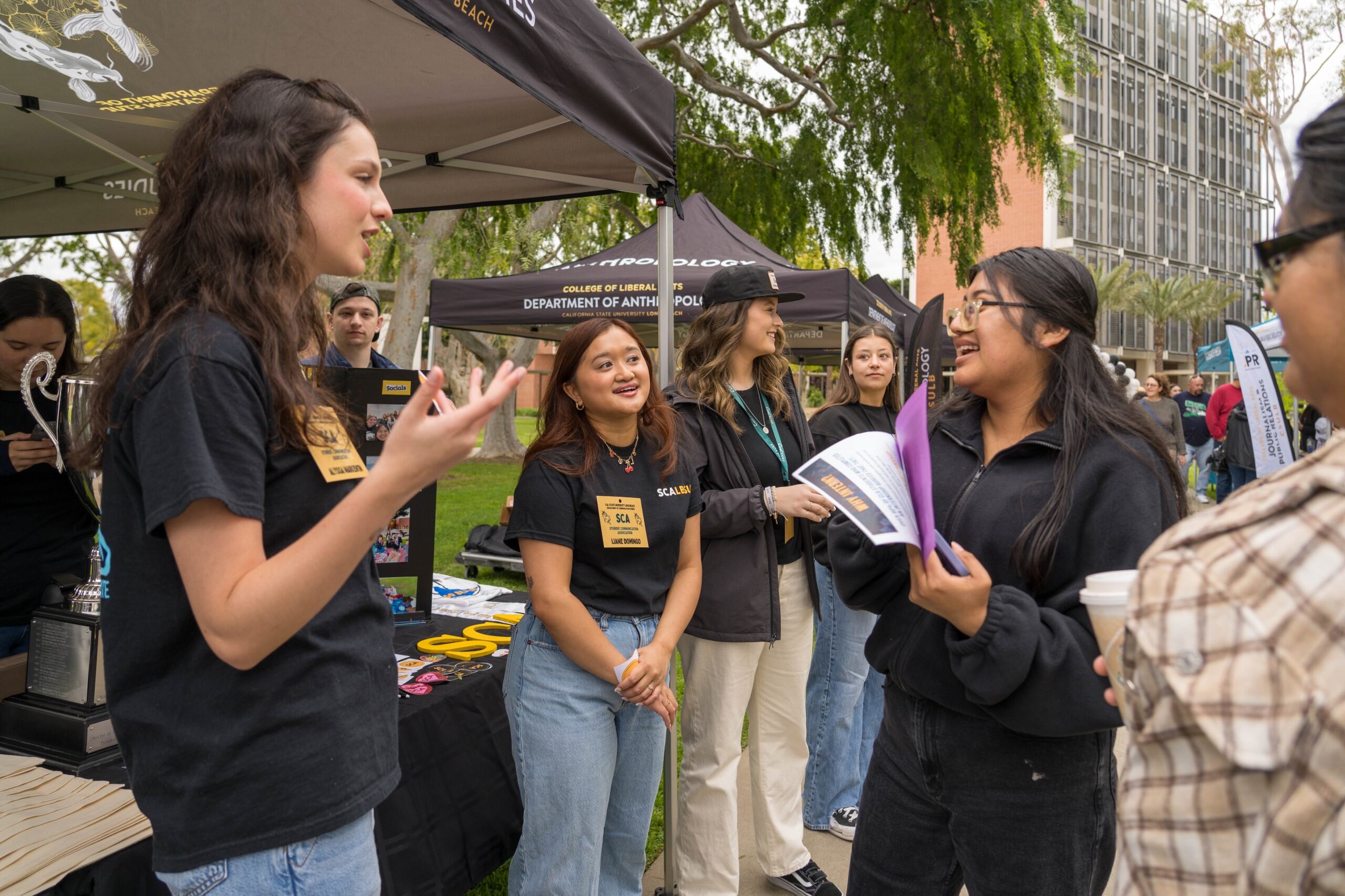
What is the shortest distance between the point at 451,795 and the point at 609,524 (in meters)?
0.99

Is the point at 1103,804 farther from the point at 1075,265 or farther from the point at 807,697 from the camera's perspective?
the point at 807,697

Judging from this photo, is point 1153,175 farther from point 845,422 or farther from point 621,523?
point 621,523

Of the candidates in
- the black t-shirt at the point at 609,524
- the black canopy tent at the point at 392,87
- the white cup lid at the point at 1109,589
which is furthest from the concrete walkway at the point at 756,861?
the black canopy tent at the point at 392,87

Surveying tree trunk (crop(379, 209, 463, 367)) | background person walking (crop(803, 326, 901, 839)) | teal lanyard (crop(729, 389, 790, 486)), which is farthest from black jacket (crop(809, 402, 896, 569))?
tree trunk (crop(379, 209, 463, 367))

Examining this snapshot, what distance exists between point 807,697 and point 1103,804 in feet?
6.45

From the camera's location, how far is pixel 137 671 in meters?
1.11

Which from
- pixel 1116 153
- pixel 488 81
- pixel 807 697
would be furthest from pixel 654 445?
pixel 1116 153

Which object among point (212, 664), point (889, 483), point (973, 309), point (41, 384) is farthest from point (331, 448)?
point (41, 384)

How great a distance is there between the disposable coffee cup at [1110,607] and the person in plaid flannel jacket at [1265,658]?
298mm

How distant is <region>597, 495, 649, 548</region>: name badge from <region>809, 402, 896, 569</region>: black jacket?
1.39 meters

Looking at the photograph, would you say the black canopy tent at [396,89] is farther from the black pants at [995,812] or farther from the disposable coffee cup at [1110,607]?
the disposable coffee cup at [1110,607]

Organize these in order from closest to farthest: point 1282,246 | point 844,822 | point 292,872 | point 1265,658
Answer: point 1265,658
point 1282,246
point 292,872
point 844,822

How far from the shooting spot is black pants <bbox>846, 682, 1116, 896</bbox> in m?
1.63

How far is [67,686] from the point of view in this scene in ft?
6.44
